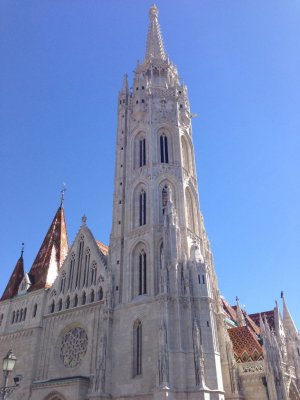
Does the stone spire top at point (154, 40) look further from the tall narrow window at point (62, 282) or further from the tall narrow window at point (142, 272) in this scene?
the tall narrow window at point (62, 282)

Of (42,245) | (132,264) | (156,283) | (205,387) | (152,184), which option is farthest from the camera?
(42,245)

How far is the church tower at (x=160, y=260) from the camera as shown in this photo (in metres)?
23.3

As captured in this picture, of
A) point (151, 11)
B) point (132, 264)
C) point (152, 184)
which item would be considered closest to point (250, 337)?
point (132, 264)

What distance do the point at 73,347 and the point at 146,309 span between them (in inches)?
269

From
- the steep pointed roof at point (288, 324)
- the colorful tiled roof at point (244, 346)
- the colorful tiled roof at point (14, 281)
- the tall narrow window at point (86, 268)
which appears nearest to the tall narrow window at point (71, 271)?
the tall narrow window at point (86, 268)

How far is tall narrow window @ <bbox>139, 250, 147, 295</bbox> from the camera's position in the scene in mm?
27564

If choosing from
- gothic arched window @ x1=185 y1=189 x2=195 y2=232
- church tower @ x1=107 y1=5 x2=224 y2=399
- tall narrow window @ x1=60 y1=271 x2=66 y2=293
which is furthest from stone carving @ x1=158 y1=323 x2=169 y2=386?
tall narrow window @ x1=60 y1=271 x2=66 y2=293

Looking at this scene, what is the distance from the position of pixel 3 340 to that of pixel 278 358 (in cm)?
2188

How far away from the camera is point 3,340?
32812 millimetres

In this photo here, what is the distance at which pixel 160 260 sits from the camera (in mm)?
27438

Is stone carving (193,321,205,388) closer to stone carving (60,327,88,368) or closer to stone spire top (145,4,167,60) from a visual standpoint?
stone carving (60,327,88,368)

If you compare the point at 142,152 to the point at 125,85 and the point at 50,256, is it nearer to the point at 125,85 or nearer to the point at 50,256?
the point at 125,85

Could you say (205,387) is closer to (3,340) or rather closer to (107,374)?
(107,374)

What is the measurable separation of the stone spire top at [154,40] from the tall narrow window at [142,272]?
23.0 meters
